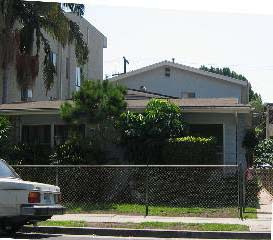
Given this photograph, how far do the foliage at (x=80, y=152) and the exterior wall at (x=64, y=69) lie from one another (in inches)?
399

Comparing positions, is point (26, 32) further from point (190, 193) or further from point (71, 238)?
point (71, 238)

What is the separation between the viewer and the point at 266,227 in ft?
38.3

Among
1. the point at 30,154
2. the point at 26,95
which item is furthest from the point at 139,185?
the point at 26,95

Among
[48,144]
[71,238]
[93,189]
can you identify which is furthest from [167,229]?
[48,144]

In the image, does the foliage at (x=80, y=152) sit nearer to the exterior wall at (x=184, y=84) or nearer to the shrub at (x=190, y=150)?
the shrub at (x=190, y=150)

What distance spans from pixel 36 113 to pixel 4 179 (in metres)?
9.91

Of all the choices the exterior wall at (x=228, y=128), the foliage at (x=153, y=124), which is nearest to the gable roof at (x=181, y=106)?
the exterior wall at (x=228, y=128)

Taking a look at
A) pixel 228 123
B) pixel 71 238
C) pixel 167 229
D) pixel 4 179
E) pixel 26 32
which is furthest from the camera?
pixel 26 32

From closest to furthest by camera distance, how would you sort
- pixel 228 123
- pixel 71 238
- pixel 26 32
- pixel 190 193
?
pixel 71 238
pixel 190 193
pixel 228 123
pixel 26 32

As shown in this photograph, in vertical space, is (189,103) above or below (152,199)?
above

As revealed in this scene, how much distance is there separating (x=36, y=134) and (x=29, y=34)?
714 cm

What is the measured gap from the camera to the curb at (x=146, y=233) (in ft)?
35.9

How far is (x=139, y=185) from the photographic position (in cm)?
1661

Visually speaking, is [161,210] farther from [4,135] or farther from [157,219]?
[4,135]
